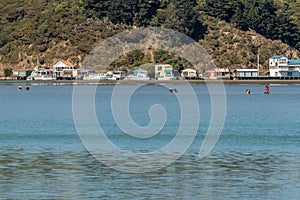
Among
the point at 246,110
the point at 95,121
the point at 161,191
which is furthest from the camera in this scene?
the point at 246,110

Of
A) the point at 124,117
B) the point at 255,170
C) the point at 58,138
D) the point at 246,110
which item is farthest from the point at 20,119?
the point at 255,170

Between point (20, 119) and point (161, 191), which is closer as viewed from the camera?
point (161, 191)

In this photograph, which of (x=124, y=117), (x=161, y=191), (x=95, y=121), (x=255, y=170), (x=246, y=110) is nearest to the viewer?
(x=161, y=191)

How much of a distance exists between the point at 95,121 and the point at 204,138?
21026mm

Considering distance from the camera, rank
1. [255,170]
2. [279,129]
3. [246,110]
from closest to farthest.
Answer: [255,170] < [279,129] < [246,110]

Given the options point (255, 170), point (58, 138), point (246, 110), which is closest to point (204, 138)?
point (58, 138)

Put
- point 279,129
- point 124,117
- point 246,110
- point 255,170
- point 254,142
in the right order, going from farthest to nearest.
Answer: point 246,110 → point 124,117 → point 279,129 → point 254,142 → point 255,170

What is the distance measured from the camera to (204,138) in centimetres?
5938

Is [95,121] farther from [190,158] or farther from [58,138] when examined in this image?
[190,158]

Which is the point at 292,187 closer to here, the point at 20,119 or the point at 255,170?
the point at 255,170

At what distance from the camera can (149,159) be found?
45688 mm

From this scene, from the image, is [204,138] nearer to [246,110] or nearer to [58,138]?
[58,138]

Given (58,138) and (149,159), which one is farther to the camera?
(58,138)

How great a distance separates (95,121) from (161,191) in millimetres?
43536
